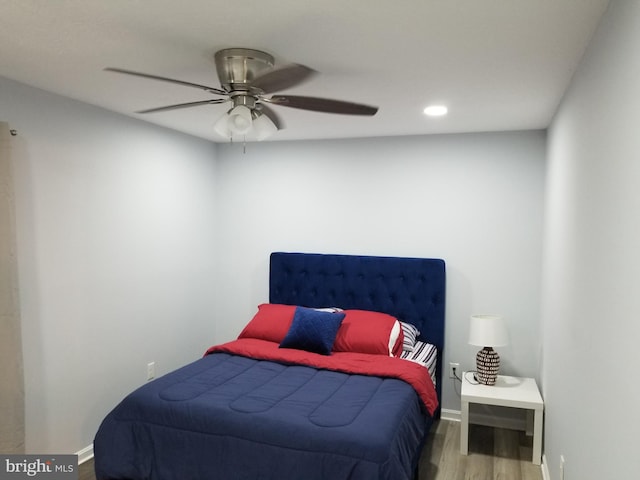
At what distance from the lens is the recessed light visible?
3.12 meters

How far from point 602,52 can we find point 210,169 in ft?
11.7

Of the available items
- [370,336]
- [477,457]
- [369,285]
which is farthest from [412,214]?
[477,457]

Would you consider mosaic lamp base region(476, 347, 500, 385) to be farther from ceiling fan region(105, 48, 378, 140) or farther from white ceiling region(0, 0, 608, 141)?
ceiling fan region(105, 48, 378, 140)

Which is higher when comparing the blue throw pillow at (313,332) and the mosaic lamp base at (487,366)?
the blue throw pillow at (313,332)

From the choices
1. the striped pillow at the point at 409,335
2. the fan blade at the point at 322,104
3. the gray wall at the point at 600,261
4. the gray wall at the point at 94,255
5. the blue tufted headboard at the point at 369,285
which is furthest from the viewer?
the blue tufted headboard at the point at 369,285

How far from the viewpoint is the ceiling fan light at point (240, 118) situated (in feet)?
6.96

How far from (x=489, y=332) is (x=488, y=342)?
7cm

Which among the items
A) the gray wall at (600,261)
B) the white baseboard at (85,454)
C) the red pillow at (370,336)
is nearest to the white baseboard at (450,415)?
the red pillow at (370,336)

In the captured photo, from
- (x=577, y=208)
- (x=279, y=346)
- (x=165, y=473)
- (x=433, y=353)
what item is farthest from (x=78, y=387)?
(x=577, y=208)

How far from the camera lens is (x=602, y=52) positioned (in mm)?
1740

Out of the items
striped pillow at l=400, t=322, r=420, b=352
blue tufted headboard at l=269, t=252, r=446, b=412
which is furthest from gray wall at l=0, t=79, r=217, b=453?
striped pillow at l=400, t=322, r=420, b=352

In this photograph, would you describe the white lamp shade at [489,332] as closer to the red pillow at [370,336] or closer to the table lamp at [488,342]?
the table lamp at [488,342]

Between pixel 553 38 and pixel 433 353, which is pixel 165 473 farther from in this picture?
pixel 553 38

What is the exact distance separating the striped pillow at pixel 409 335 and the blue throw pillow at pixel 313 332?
0.53m
